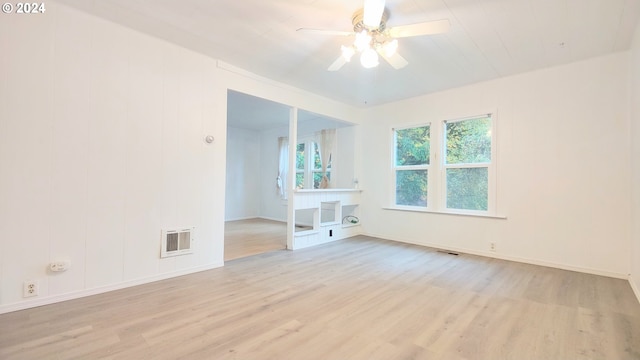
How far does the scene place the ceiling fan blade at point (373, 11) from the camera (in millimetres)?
1971

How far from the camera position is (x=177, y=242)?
3160mm

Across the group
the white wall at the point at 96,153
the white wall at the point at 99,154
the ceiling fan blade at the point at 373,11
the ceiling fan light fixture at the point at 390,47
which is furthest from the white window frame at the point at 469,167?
the white wall at the point at 96,153

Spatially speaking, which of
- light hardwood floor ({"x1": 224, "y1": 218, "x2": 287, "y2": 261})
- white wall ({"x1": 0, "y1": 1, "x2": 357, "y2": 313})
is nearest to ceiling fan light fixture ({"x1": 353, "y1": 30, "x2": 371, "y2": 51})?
white wall ({"x1": 0, "y1": 1, "x2": 357, "y2": 313})

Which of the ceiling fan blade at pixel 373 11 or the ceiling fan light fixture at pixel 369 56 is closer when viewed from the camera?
the ceiling fan blade at pixel 373 11

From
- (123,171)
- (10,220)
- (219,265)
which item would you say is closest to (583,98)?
(219,265)

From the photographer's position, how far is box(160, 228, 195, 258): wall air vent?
3047 millimetres

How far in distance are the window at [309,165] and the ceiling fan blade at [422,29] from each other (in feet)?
14.9

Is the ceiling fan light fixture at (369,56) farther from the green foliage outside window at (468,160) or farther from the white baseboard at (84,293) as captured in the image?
the white baseboard at (84,293)

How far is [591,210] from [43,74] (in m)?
5.99

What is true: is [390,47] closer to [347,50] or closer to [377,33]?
[377,33]

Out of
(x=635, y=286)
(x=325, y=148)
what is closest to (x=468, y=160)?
(x=635, y=286)

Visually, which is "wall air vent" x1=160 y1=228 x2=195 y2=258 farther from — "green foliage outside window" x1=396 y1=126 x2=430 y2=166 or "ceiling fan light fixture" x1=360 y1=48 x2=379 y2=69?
"green foliage outside window" x1=396 y1=126 x2=430 y2=166

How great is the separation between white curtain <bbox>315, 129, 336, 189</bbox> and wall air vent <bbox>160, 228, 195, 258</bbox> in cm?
365

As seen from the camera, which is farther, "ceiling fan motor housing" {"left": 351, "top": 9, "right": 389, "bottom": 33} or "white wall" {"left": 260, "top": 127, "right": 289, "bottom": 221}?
"white wall" {"left": 260, "top": 127, "right": 289, "bottom": 221}
